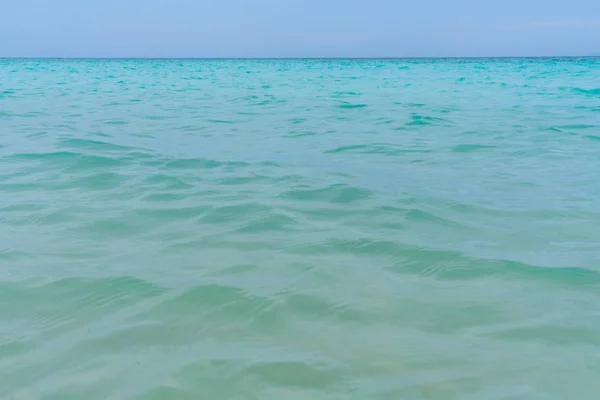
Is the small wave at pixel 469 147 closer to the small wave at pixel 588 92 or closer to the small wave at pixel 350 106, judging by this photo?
the small wave at pixel 350 106

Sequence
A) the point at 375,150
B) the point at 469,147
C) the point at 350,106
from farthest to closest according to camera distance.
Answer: the point at 350,106 < the point at 469,147 < the point at 375,150

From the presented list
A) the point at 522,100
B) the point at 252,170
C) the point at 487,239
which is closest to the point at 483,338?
the point at 487,239

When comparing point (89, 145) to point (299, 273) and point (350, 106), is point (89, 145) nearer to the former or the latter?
point (299, 273)

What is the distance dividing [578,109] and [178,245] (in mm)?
12457

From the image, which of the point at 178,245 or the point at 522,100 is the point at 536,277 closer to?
the point at 178,245

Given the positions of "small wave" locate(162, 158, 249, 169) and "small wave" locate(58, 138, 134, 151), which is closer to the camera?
"small wave" locate(162, 158, 249, 169)

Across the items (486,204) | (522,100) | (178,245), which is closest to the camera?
(178,245)

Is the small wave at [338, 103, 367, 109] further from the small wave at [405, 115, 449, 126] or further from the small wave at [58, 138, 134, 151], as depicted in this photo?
the small wave at [58, 138, 134, 151]

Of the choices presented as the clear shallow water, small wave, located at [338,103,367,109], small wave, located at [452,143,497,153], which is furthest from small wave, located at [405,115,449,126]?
the clear shallow water

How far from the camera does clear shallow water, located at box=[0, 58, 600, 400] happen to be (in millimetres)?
2459

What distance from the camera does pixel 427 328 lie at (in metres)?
2.87

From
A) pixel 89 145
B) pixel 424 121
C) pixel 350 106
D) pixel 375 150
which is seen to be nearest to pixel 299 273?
pixel 375 150

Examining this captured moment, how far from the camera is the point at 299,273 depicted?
11.6 feet

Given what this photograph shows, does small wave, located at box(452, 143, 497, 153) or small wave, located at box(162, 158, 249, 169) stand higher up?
small wave, located at box(452, 143, 497, 153)
